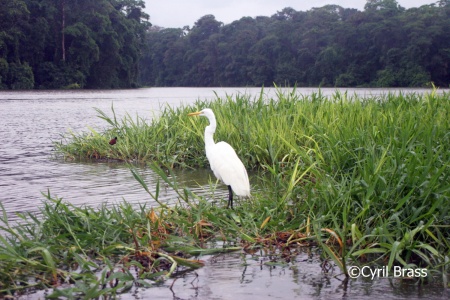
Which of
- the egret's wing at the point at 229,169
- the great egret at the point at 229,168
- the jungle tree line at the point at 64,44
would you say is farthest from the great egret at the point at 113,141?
the jungle tree line at the point at 64,44

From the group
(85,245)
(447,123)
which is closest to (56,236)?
(85,245)

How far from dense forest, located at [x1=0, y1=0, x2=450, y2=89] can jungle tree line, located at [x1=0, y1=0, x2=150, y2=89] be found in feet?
0.30

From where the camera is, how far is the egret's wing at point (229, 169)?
16.7 ft

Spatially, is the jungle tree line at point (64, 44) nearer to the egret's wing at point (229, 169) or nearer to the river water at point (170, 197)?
the river water at point (170, 197)

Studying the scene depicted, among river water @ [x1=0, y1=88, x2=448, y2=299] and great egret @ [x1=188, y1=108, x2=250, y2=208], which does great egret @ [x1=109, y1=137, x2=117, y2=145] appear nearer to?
river water @ [x1=0, y1=88, x2=448, y2=299]

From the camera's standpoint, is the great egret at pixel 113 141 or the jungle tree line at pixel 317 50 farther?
the jungle tree line at pixel 317 50

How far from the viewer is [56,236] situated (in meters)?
3.76

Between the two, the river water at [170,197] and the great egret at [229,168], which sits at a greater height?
the great egret at [229,168]

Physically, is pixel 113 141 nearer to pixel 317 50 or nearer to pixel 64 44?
pixel 64 44

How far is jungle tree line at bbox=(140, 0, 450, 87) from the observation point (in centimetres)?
5234

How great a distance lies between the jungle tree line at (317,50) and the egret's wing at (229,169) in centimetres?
3761

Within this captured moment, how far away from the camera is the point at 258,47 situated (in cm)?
7075

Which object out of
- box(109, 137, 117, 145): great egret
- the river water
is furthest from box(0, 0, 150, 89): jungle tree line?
box(109, 137, 117, 145): great egret

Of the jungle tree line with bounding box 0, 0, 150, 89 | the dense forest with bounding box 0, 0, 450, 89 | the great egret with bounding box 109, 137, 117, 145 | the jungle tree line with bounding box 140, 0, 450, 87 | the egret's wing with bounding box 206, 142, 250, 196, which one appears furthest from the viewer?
the jungle tree line with bounding box 140, 0, 450, 87
